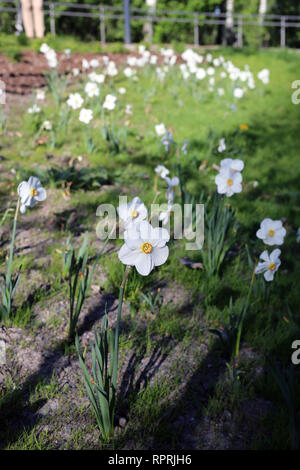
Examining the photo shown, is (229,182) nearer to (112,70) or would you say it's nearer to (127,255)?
(127,255)

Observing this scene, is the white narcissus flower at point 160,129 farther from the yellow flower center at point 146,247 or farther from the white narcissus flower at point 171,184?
→ the yellow flower center at point 146,247

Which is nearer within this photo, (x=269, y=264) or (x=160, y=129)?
(x=269, y=264)

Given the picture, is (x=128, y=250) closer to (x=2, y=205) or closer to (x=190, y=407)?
(x=190, y=407)

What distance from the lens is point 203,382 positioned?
1.73 metres

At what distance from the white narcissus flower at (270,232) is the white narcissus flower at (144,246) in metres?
0.78

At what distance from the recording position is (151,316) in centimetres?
205

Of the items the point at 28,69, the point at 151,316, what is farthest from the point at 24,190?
the point at 28,69

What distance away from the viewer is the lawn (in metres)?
1.50

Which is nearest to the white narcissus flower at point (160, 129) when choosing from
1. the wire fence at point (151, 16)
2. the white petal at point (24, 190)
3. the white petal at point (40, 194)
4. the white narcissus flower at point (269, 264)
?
the white petal at point (40, 194)

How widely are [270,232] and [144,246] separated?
0.87 metres

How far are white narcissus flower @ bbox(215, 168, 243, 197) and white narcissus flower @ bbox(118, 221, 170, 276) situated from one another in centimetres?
84

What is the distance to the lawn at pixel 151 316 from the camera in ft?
4.92
